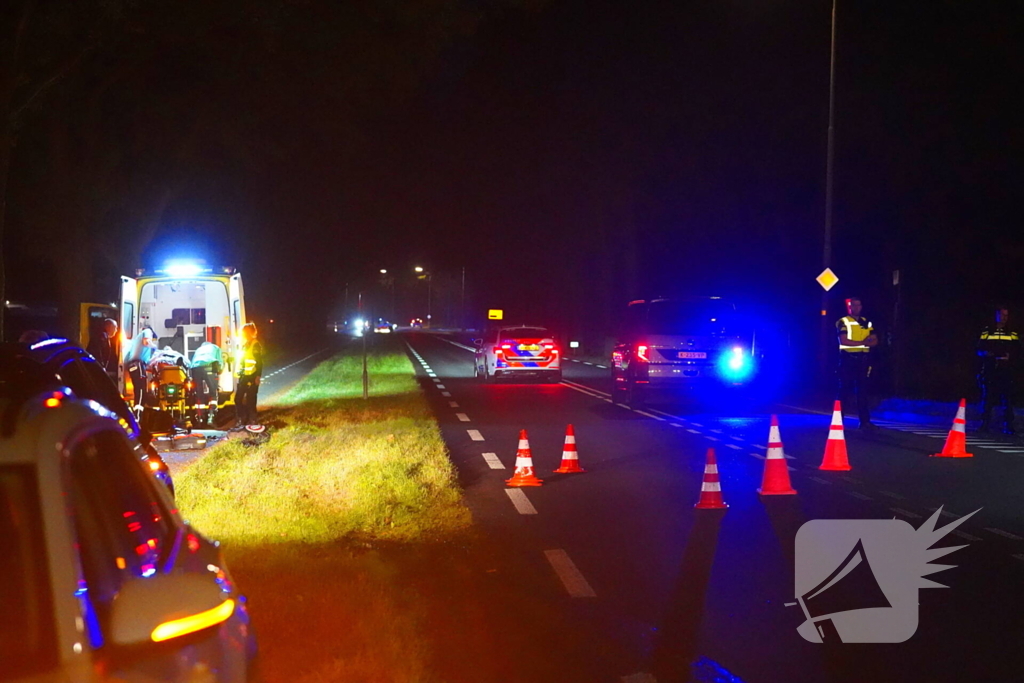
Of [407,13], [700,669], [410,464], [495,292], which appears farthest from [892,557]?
[495,292]

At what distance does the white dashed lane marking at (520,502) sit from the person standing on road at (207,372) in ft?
24.4

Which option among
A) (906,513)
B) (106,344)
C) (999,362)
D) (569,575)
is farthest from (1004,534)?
(106,344)

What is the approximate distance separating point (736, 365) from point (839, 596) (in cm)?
1390

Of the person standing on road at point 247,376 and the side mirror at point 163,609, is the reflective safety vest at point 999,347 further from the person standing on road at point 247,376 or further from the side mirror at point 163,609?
the side mirror at point 163,609

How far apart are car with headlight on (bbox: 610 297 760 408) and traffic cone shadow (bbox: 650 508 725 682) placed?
37.7 ft

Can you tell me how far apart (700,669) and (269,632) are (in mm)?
2169

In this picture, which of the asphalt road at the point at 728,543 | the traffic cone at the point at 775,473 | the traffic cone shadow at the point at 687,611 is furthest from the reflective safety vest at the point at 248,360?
the traffic cone shadow at the point at 687,611

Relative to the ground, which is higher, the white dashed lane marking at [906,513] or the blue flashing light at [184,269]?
the blue flashing light at [184,269]

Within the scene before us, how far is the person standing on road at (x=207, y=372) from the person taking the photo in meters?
16.7

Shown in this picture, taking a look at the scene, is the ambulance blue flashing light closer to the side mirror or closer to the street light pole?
the street light pole

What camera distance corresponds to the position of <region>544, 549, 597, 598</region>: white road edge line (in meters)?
6.79

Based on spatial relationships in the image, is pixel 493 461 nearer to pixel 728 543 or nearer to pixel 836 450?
pixel 836 450

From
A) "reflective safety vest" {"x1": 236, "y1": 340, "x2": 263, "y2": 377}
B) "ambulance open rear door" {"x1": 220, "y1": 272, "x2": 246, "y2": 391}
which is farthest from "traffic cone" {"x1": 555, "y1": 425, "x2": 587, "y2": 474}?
"ambulance open rear door" {"x1": 220, "y1": 272, "x2": 246, "y2": 391}

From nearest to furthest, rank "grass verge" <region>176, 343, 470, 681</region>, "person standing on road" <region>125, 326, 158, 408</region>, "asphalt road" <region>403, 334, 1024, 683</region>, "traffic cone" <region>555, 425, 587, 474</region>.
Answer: "grass verge" <region>176, 343, 470, 681</region>, "asphalt road" <region>403, 334, 1024, 683</region>, "traffic cone" <region>555, 425, 587, 474</region>, "person standing on road" <region>125, 326, 158, 408</region>
